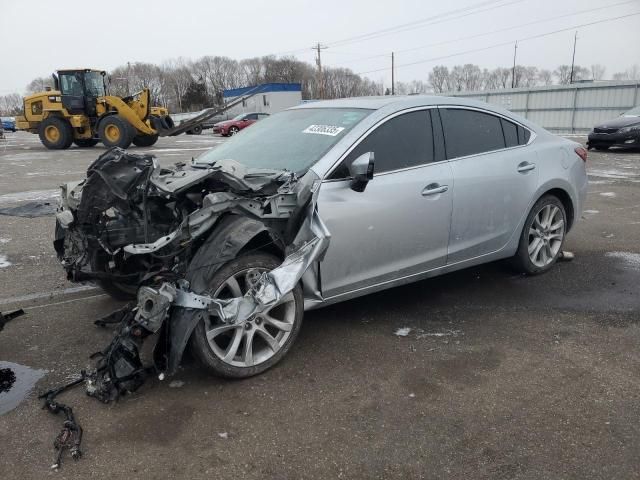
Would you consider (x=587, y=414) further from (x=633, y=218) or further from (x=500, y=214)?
(x=633, y=218)

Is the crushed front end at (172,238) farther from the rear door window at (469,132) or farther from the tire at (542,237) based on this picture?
the tire at (542,237)

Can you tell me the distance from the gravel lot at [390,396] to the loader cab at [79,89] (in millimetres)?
17141

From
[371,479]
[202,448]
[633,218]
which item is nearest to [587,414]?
[371,479]

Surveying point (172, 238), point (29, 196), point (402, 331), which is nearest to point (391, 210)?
point (402, 331)

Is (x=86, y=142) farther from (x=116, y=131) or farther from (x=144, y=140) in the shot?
(x=116, y=131)

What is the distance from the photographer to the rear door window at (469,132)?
4191 mm

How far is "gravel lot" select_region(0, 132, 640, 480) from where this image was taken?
2475mm

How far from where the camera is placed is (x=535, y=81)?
105250 mm

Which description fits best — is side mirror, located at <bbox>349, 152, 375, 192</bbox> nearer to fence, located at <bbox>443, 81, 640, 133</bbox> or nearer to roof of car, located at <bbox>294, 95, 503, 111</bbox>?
roof of car, located at <bbox>294, 95, 503, 111</bbox>

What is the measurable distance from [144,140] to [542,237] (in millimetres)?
18196

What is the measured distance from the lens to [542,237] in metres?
4.83

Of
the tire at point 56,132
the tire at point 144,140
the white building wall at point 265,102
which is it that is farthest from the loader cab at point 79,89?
the white building wall at point 265,102

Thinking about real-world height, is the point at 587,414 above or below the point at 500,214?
below

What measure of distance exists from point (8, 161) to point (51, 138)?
3997 millimetres
